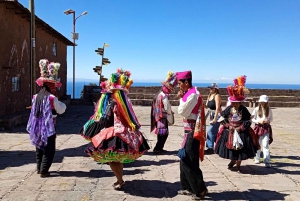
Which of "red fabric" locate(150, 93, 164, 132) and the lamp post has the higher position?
the lamp post

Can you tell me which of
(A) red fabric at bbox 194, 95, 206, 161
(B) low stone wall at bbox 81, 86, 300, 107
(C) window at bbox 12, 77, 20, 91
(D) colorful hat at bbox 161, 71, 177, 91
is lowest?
(B) low stone wall at bbox 81, 86, 300, 107

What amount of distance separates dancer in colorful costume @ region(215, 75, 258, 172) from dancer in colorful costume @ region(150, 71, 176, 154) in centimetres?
167

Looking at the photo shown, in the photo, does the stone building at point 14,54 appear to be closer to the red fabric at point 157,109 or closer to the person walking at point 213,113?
the red fabric at point 157,109

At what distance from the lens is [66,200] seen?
4441mm

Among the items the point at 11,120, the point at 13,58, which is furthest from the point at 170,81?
the point at 13,58

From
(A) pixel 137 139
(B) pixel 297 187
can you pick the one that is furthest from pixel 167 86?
(B) pixel 297 187

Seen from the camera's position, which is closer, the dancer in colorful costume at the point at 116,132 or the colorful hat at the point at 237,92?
the dancer in colorful costume at the point at 116,132

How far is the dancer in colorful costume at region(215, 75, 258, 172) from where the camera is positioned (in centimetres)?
575

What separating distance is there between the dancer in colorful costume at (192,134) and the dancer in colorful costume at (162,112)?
8.67ft

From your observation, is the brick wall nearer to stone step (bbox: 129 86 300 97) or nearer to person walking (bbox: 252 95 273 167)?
person walking (bbox: 252 95 273 167)

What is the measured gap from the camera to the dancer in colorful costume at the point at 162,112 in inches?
288

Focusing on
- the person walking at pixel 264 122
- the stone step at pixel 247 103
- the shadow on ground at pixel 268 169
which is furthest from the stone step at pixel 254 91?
the shadow on ground at pixel 268 169

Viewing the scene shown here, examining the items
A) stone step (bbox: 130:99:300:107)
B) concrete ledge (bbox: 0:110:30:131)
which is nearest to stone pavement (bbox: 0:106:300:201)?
concrete ledge (bbox: 0:110:30:131)

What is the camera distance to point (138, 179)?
5535 mm
